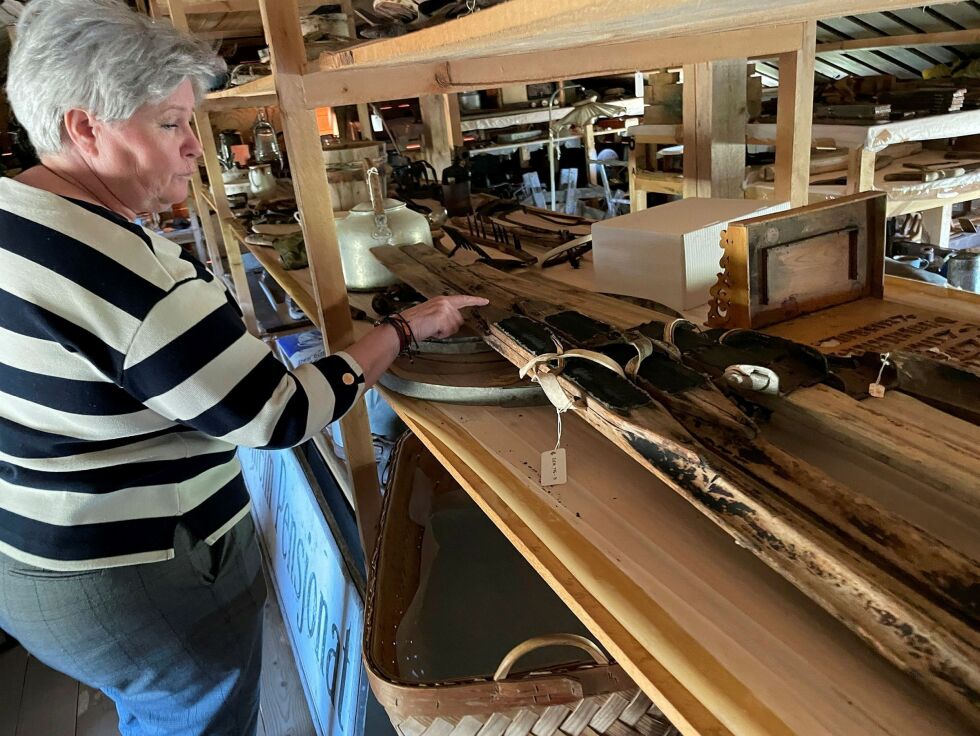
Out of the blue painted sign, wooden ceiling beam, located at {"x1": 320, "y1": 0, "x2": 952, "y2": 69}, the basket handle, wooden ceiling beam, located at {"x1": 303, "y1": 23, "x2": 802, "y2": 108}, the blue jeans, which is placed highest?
wooden ceiling beam, located at {"x1": 320, "y1": 0, "x2": 952, "y2": 69}

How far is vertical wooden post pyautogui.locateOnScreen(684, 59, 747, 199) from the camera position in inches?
60.0

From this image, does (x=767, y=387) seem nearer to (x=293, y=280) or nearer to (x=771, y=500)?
→ (x=771, y=500)

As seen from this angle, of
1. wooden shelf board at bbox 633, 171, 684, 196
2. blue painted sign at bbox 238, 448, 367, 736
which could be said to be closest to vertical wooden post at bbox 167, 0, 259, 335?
blue painted sign at bbox 238, 448, 367, 736

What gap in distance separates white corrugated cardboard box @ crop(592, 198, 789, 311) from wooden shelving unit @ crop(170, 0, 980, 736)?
0.77 feet

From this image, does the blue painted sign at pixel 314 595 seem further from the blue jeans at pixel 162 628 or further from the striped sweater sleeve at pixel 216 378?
the striped sweater sleeve at pixel 216 378

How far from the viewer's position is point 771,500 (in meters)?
0.56

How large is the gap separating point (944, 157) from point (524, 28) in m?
2.48

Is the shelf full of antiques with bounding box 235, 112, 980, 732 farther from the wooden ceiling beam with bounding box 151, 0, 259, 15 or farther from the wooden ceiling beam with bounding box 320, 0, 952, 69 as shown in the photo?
the wooden ceiling beam with bounding box 151, 0, 259, 15

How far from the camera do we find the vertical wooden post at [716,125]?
1.52 m

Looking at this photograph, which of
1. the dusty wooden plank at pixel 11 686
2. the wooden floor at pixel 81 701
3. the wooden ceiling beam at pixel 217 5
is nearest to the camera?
the wooden floor at pixel 81 701

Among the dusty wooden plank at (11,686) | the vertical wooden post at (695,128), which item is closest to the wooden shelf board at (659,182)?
the vertical wooden post at (695,128)

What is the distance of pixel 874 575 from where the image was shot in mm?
480

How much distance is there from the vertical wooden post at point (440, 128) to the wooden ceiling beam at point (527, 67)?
1.45m

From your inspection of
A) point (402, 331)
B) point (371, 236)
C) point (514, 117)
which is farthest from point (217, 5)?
point (514, 117)
